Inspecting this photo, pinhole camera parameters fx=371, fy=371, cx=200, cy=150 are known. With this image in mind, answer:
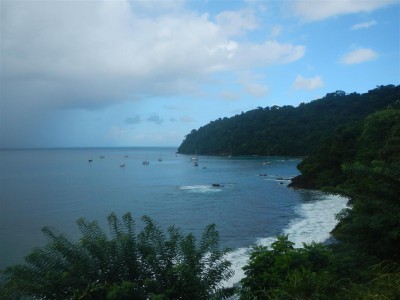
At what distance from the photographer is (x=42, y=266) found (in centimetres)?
815

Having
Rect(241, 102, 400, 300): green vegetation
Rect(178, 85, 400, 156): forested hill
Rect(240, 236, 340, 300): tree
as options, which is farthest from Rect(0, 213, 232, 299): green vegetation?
Rect(178, 85, 400, 156): forested hill

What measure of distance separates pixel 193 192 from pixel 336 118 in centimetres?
7820

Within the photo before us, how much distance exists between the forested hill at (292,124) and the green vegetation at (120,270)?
308 feet

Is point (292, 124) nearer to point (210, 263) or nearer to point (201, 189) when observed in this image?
point (201, 189)

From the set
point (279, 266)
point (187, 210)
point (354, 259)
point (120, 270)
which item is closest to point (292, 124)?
point (187, 210)

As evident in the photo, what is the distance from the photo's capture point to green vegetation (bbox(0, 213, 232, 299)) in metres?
7.44

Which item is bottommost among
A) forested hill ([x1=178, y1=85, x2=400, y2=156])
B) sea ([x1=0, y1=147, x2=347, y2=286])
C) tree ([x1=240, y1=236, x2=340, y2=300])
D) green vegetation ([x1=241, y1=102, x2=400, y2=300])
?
sea ([x1=0, y1=147, x2=347, y2=286])

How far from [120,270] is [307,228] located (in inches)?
842

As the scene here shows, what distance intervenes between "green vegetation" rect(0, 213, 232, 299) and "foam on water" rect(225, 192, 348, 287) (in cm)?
833

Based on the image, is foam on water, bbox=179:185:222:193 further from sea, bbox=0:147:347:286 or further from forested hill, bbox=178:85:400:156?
forested hill, bbox=178:85:400:156

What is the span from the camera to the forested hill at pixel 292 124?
4449 inches

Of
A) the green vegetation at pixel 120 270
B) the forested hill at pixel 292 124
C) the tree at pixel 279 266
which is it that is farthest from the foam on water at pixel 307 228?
the forested hill at pixel 292 124

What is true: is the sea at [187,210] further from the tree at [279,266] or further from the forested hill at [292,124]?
the forested hill at [292,124]

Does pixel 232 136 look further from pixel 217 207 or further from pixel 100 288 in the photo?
pixel 100 288
